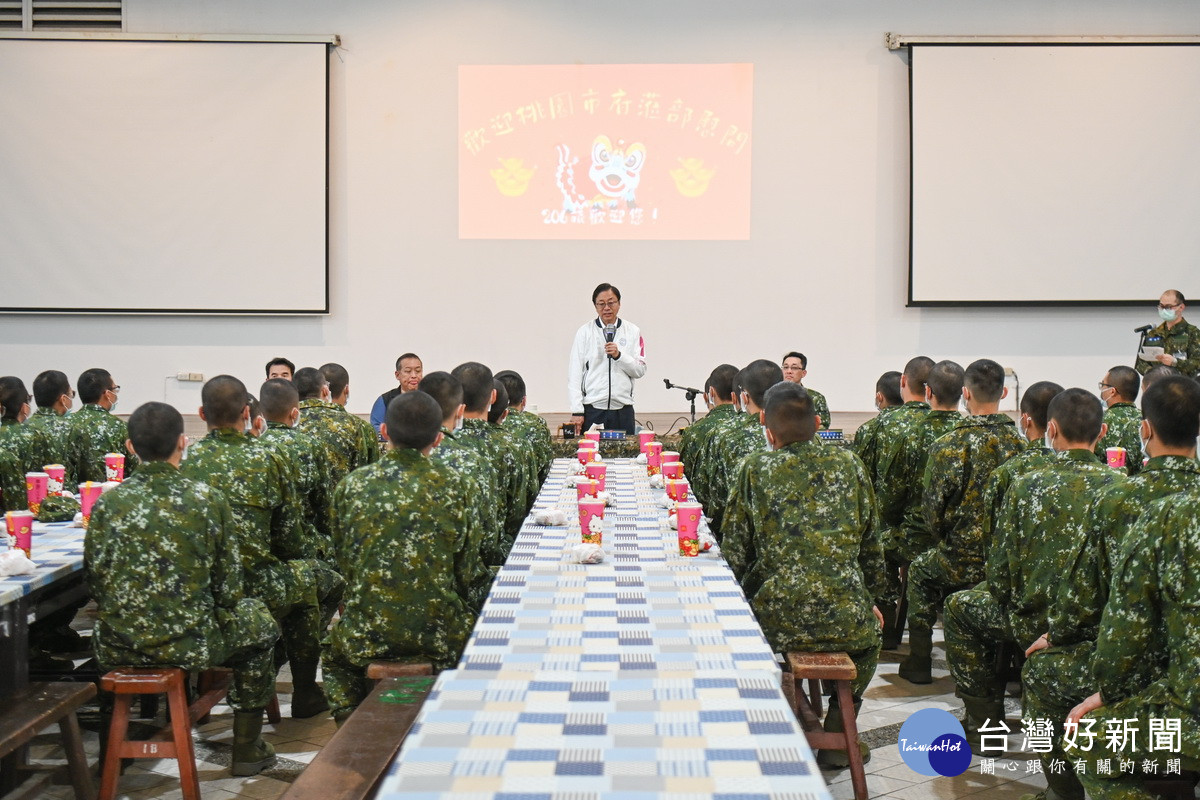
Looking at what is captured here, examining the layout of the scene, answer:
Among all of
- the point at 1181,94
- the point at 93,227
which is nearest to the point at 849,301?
the point at 1181,94

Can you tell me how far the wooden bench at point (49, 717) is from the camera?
2659 millimetres

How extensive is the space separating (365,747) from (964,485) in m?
2.58

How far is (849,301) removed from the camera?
868 cm

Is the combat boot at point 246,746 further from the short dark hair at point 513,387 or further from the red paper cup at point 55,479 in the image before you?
the short dark hair at point 513,387

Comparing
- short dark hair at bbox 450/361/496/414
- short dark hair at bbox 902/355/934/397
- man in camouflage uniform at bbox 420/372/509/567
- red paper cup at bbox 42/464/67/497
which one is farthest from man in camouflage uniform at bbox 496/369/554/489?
red paper cup at bbox 42/464/67/497

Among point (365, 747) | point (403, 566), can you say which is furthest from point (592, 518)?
point (365, 747)

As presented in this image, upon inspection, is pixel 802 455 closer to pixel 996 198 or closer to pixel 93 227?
pixel 996 198

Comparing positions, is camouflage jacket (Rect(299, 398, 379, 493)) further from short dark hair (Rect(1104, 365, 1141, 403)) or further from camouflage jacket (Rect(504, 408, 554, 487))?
short dark hair (Rect(1104, 365, 1141, 403))

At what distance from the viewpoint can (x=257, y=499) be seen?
3543 millimetres

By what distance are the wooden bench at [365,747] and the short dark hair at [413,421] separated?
0.70m

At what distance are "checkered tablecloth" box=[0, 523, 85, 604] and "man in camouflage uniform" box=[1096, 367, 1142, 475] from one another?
4.35 m

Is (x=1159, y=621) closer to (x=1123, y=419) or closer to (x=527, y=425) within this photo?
(x=1123, y=419)

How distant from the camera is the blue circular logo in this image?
342 centimetres

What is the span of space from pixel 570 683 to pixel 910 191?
7.33m
